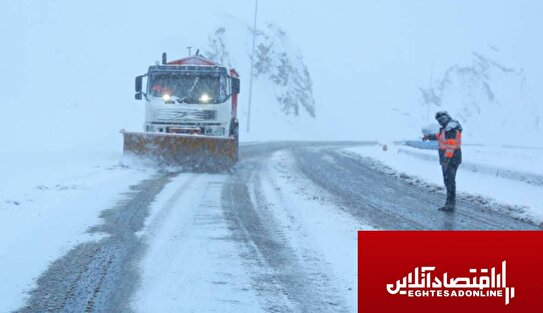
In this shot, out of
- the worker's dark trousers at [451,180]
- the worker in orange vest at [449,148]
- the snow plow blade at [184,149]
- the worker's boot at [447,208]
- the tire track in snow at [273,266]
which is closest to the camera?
the tire track in snow at [273,266]

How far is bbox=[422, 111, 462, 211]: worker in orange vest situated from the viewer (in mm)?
9250

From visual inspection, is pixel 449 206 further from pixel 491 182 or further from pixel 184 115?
pixel 184 115

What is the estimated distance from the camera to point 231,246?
5793mm

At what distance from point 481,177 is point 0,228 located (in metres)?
11.7

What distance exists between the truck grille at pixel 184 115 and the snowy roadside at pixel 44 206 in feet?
5.22

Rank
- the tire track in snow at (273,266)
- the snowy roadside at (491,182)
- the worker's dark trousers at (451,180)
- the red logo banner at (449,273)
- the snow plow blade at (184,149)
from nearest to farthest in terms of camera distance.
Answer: the red logo banner at (449,273), the tire track in snow at (273,266), the worker's dark trousers at (451,180), the snowy roadside at (491,182), the snow plow blade at (184,149)

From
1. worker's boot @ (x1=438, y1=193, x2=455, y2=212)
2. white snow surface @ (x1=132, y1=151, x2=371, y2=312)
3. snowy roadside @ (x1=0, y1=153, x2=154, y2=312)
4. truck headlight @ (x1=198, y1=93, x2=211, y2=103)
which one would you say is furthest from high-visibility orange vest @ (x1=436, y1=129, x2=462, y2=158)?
truck headlight @ (x1=198, y1=93, x2=211, y2=103)

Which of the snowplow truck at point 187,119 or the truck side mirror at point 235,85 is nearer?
the snowplow truck at point 187,119

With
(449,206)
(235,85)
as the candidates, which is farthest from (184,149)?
(449,206)

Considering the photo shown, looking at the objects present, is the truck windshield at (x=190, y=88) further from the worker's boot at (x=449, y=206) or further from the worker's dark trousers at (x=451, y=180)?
the worker's boot at (x=449, y=206)

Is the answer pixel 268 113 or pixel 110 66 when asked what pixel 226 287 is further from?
pixel 268 113

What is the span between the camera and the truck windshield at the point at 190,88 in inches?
546

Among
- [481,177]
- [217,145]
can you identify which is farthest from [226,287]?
[481,177]

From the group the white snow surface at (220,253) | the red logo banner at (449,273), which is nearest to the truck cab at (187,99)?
the white snow surface at (220,253)
